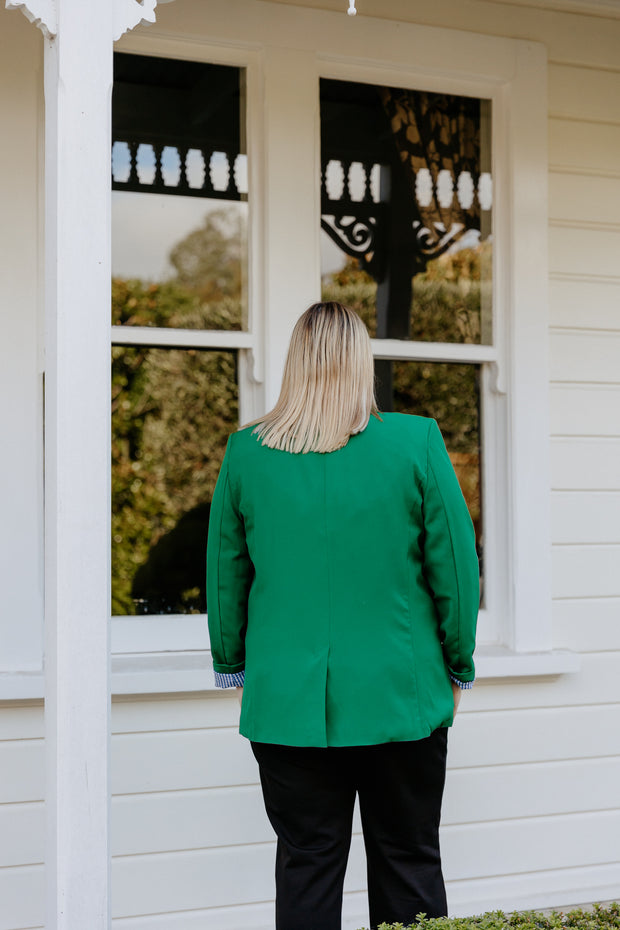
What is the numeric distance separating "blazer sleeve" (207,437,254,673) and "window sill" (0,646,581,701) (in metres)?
0.80

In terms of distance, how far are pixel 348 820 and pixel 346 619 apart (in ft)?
Result: 1.56

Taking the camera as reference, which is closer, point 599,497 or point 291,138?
point 291,138

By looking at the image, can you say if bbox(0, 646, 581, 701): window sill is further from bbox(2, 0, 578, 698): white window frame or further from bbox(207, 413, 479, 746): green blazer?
bbox(207, 413, 479, 746): green blazer

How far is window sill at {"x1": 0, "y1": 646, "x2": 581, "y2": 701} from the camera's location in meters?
3.00

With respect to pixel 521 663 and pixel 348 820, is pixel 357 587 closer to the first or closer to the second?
pixel 348 820

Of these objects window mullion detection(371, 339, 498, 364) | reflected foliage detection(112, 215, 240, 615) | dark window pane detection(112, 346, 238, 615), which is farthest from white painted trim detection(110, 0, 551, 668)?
dark window pane detection(112, 346, 238, 615)

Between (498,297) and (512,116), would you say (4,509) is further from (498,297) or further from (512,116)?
(512,116)

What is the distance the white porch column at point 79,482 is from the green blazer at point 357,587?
14.1 inches

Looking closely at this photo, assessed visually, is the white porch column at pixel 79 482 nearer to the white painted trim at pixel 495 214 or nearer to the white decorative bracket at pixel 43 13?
the white decorative bracket at pixel 43 13

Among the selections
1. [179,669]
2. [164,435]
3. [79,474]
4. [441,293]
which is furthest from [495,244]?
[164,435]

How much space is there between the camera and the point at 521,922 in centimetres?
198

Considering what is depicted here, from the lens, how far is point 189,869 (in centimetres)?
323

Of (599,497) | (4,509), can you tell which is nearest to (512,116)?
(599,497)

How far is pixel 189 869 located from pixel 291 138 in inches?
90.2
